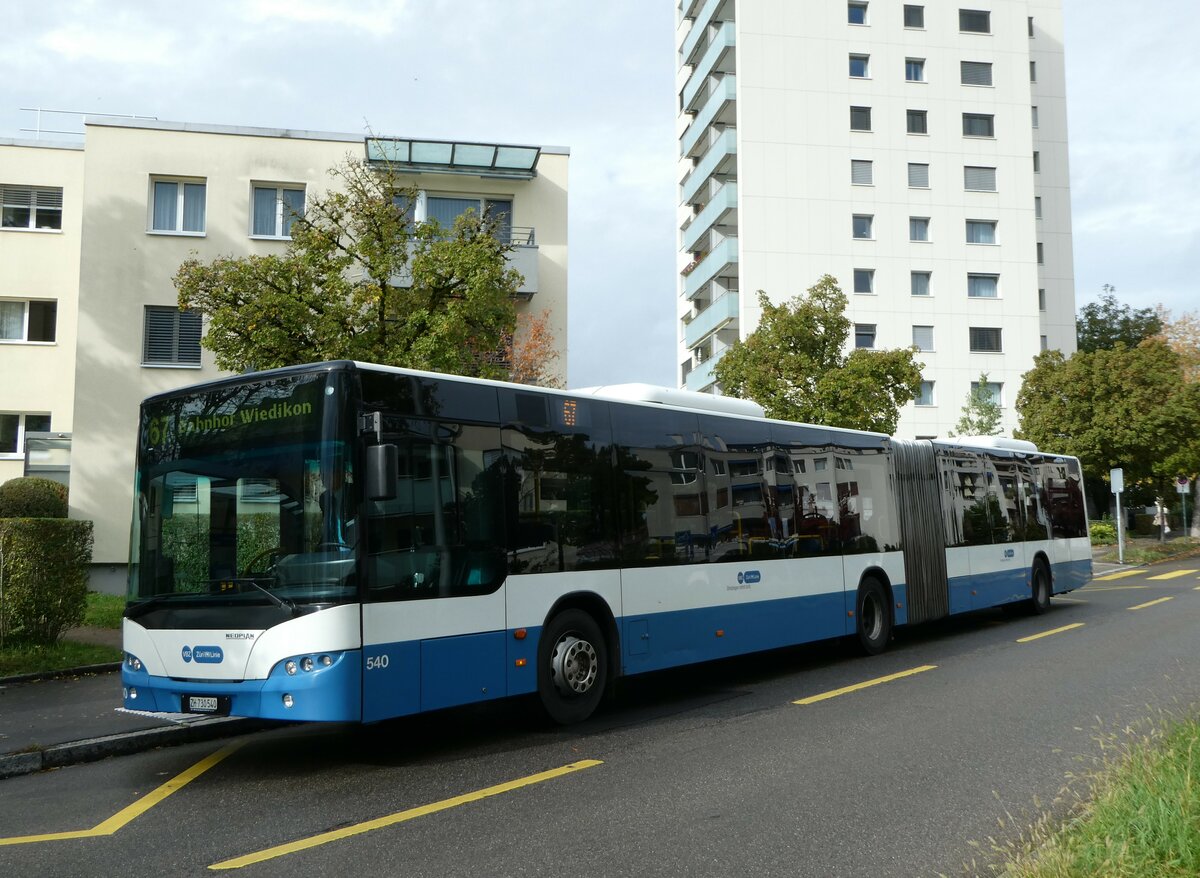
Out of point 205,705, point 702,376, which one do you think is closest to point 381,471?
point 205,705

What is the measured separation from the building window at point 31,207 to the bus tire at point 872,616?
78.7 feet

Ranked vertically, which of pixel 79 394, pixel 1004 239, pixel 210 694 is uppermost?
pixel 1004 239

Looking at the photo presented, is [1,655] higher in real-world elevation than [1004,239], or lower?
lower

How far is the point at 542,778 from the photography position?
7.07 m

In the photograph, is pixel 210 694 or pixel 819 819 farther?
pixel 210 694

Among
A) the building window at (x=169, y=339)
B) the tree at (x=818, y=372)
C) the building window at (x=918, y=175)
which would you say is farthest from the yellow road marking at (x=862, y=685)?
the building window at (x=918, y=175)

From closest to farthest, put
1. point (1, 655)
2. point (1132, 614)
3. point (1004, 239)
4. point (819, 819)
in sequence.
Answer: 1. point (819, 819)
2. point (1, 655)
3. point (1132, 614)
4. point (1004, 239)

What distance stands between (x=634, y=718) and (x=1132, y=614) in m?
12.4

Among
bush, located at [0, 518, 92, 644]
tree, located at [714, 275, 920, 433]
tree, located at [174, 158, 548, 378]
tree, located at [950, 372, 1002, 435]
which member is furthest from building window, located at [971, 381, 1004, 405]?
bush, located at [0, 518, 92, 644]

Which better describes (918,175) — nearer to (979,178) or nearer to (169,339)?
(979,178)

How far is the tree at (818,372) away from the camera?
25234 mm

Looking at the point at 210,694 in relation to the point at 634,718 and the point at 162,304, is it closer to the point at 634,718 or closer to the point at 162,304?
the point at 634,718

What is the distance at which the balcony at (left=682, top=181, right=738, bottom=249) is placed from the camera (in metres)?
50.6

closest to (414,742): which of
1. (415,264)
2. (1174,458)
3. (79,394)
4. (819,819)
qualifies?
(819,819)
